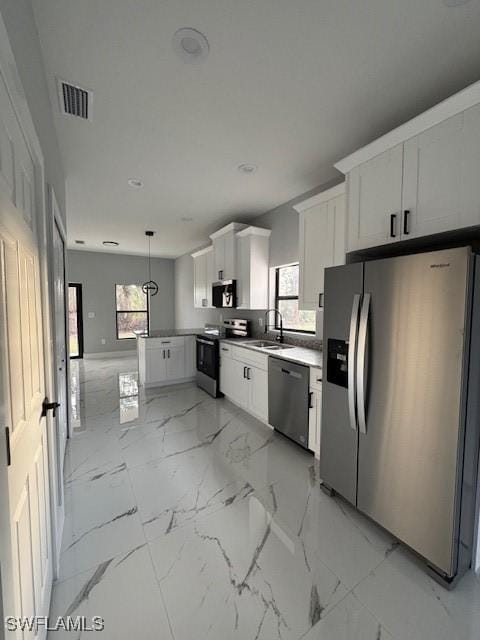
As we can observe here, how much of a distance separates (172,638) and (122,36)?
9.63ft

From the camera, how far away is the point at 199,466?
250 cm

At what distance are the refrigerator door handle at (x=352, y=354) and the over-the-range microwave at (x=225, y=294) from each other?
8.60ft

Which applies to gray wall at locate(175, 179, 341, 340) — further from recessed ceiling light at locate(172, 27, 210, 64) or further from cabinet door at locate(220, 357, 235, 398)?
recessed ceiling light at locate(172, 27, 210, 64)

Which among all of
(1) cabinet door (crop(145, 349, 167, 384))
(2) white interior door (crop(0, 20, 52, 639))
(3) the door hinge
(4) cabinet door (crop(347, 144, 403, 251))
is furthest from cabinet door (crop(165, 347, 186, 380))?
(3) the door hinge

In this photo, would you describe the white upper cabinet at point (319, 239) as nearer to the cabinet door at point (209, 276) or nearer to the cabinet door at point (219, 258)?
the cabinet door at point (219, 258)

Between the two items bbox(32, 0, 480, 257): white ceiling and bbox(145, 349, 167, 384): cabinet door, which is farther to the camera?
bbox(145, 349, 167, 384): cabinet door

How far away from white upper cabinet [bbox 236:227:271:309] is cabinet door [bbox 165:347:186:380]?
1.64 meters

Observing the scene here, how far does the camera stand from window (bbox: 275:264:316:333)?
368 cm

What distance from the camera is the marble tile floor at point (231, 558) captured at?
128 centimetres

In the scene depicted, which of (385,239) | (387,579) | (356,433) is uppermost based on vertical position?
(385,239)

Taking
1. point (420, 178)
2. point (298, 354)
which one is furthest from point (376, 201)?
point (298, 354)

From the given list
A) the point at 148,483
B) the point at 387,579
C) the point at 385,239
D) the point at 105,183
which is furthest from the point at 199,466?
the point at 105,183

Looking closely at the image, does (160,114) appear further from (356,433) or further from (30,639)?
(30,639)

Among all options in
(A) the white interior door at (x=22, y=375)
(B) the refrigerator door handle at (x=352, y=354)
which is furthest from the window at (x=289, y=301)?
(A) the white interior door at (x=22, y=375)
